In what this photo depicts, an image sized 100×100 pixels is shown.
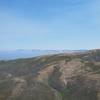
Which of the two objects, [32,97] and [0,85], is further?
[0,85]

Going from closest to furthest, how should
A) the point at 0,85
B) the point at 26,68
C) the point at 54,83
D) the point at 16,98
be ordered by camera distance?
1. the point at 16,98
2. the point at 0,85
3. the point at 54,83
4. the point at 26,68

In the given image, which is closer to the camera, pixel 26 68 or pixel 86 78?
pixel 86 78

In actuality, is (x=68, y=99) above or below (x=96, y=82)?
below

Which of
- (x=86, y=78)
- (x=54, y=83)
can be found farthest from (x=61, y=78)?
(x=86, y=78)

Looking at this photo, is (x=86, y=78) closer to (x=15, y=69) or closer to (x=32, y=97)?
(x=32, y=97)

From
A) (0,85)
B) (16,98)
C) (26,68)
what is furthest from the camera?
(26,68)

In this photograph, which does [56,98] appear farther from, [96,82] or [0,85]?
[0,85]

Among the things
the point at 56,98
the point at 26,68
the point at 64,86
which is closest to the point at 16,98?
the point at 56,98

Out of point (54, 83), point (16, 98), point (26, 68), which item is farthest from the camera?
point (26, 68)
